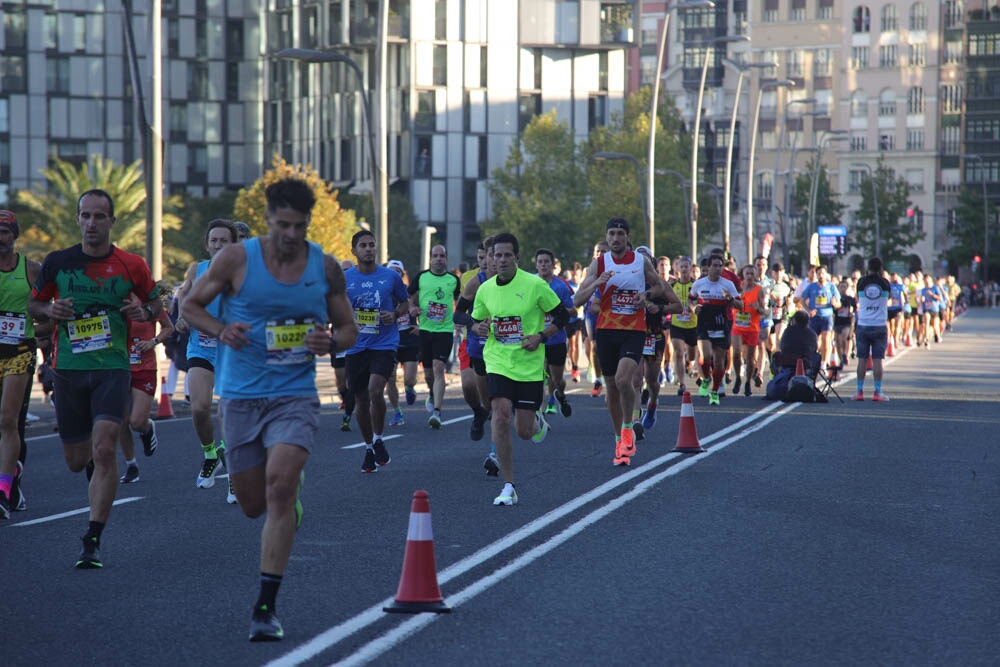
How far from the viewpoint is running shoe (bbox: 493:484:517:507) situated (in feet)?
33.9

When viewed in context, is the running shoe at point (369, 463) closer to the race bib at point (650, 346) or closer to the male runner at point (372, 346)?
the male runner at point (372, 346)

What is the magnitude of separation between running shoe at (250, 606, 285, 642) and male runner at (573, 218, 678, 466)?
688 centimetres

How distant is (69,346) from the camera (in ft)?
27.7

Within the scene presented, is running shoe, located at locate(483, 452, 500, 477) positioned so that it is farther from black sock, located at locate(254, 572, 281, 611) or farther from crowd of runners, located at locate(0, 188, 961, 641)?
black sock, located at locate(254, 572, 281, 611)

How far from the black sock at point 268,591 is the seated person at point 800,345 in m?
16.0

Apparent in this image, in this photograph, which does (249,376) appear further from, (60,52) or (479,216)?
(60,52)

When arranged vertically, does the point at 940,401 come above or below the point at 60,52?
below

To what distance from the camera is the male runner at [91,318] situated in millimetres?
8375

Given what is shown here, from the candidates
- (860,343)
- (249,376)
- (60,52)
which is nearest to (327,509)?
(249,376)

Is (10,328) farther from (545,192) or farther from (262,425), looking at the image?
(545,192)

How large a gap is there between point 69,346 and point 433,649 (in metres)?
3.27

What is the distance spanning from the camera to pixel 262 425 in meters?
6.50

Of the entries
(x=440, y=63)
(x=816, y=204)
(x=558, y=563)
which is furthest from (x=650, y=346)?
(x=816, y=204)

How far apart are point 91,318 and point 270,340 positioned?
7.61ft
